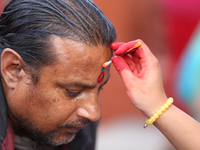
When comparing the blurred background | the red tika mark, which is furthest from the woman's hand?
the blurred background

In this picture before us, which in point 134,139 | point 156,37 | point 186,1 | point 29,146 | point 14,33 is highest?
point 186,1

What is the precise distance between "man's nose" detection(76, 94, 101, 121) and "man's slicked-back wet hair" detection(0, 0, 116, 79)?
35 cm

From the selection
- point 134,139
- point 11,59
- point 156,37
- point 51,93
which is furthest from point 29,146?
point 156,37

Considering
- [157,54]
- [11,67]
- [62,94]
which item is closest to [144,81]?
[62,94]

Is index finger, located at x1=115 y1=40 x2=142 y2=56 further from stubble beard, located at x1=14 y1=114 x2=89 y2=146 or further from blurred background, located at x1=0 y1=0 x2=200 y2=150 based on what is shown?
blurred background, located at x1=0 y1=0 x2=200 y2=150

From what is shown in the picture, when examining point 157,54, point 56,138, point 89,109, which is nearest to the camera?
point 89,109

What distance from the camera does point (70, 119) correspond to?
62.9 inches

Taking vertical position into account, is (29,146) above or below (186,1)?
below

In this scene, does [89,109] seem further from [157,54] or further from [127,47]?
[157,54]

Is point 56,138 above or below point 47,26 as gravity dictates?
below

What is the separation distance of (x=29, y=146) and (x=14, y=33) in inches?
34.7

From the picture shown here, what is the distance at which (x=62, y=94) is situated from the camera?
152 cm

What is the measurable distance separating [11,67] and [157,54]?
124 inches

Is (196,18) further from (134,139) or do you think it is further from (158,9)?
(134,139)
